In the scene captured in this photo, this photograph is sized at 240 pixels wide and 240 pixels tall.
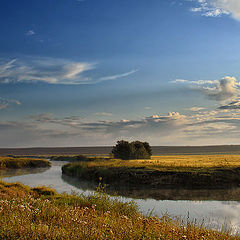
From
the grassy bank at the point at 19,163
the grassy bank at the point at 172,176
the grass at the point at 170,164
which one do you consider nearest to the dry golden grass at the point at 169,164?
the grass at the point at 170,164

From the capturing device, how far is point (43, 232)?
6.98 m

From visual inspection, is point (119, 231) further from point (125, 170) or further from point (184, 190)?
point (125, 170)

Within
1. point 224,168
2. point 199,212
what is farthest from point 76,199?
point 224,168

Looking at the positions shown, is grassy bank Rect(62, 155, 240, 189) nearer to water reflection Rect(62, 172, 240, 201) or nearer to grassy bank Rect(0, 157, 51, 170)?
water reflection Rect(62, 172, 240, 201)

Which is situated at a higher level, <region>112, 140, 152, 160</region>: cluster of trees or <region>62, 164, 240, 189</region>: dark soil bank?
<region>112, 140, 152, 160</region>: cluster of trees

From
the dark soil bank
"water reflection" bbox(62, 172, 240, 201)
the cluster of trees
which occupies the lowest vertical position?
"water reflection" bbox(62, 172, 240, 201)

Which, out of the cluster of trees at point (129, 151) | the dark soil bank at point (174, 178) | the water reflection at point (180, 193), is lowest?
the water reflection at point (180, 193)

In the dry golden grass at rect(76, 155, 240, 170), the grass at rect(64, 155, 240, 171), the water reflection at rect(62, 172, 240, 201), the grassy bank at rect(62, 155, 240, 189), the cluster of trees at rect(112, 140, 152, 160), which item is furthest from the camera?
the cluster of trees at rect(112, 140, 152, 160)

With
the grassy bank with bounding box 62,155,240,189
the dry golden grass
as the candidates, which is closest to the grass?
the dry golden grass

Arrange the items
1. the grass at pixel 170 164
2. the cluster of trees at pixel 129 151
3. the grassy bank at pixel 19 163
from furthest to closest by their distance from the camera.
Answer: the cluster of trees at pixel 129 151, the grassy bank at pixel 19 163, the grass at pixel 170 164

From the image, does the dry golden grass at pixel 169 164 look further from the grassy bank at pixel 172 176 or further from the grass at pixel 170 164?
the grassy bank at pixel 172 176

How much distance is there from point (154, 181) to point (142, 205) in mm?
10131

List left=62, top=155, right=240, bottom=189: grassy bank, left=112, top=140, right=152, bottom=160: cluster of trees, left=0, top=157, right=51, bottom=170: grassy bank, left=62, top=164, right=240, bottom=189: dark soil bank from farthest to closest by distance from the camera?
1. left=112, top=140, right=152, bottom=160: cluster of trees
2. left=0, top=157, right=51, bottom=170: grassy bank
3. left=62, top=155, right=240, bottom=189: grassy bank
4. left=62, top=164, right=240, bottom=189: dark soil bank

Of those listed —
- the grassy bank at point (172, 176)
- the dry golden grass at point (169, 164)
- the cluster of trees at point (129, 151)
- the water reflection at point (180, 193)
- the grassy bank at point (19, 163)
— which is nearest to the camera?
the water reflection at point (180, 193)
